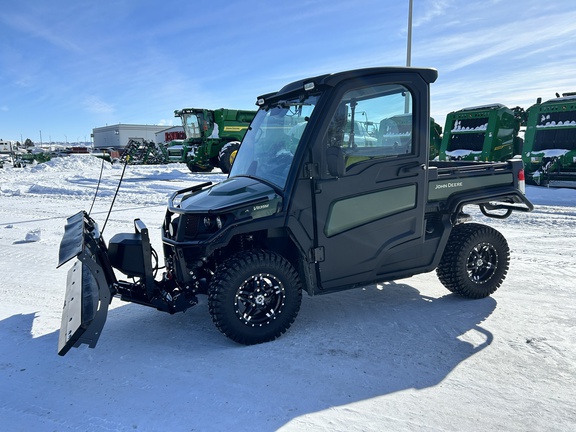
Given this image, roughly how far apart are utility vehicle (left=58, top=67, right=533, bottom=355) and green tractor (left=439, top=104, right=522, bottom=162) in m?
11.9

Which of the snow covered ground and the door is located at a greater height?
the door

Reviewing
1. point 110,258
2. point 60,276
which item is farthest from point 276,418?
point 60,276

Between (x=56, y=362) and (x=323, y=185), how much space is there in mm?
2419

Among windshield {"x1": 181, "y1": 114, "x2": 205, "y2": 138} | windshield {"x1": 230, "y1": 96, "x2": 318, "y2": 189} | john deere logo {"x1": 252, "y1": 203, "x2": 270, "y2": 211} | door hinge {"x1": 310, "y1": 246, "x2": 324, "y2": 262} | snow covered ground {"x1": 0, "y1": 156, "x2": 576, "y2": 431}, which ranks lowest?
snow covered ground {"x1": 0, "y1": 156, "x2": 576, "y2": 431}

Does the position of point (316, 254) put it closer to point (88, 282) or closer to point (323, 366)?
point (323, 366)

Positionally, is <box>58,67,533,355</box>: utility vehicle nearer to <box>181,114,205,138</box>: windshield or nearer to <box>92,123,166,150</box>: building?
<box>181,114,205,138</box>: windshield

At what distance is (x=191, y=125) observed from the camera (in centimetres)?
1991

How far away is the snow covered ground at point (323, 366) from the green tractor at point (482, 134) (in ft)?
35.0

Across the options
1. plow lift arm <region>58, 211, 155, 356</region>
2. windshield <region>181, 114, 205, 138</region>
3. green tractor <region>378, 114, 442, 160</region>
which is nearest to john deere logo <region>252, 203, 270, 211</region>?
plow lift arm <region>58, 211, 155, 356</region>

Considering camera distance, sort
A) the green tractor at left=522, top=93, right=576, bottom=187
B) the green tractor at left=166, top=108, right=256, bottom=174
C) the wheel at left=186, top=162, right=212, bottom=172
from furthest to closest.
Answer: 1. the wheel at left=186, top=162, right=212, bottom=172
2. the green tractor at left=166, top=108, right=256, bottom=174
3. the green tractor at left=522, top=93, right=576, bottom=187

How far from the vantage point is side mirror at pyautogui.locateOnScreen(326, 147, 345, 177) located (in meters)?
3.24

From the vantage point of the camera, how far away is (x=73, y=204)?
423 inches

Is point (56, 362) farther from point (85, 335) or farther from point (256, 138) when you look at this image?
point (256, 138)

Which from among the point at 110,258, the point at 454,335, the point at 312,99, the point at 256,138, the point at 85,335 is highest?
the point at 312,99
